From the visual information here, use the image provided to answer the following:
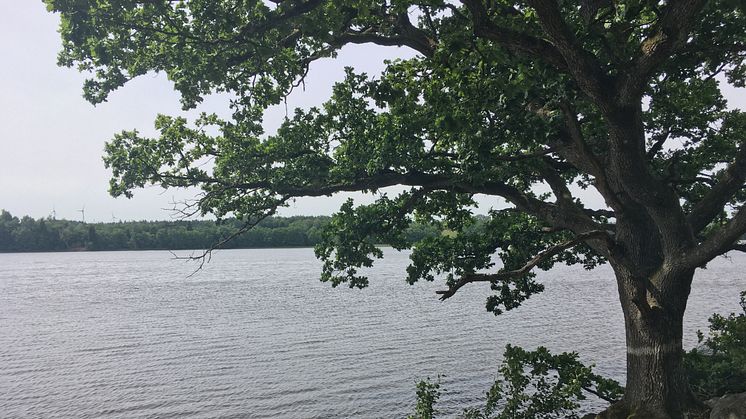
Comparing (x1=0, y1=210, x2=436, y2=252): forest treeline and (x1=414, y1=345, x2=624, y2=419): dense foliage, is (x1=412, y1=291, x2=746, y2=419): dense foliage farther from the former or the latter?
(x1=0, y1=210, x2=436, y2=252): forest treeline

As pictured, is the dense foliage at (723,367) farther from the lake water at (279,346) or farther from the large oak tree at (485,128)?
the lake water at (279,346)

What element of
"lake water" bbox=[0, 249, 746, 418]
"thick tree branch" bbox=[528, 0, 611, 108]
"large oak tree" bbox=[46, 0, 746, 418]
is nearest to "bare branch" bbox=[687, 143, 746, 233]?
"large oak tree" bbox=[46, 0, 746, 418]

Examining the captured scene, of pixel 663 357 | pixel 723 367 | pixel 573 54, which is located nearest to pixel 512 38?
pixel 573 54

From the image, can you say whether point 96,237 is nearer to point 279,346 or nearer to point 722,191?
point 279,346

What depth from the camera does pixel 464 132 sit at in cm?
1108

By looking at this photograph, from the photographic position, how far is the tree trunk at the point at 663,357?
11.6 meters

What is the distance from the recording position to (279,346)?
3102 centimetres

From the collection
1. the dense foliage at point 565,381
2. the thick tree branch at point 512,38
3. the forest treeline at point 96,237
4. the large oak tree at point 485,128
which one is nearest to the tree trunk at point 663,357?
the large oak tree at point 485,128

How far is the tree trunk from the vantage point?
11648 millimetres

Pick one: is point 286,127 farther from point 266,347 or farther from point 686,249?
point 266,347

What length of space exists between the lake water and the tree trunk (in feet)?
27.8

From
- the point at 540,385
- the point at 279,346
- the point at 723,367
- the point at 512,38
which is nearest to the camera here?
the point at 512,38

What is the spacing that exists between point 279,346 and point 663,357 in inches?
894

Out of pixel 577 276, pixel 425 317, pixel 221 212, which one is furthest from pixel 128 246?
pixel 221 212
